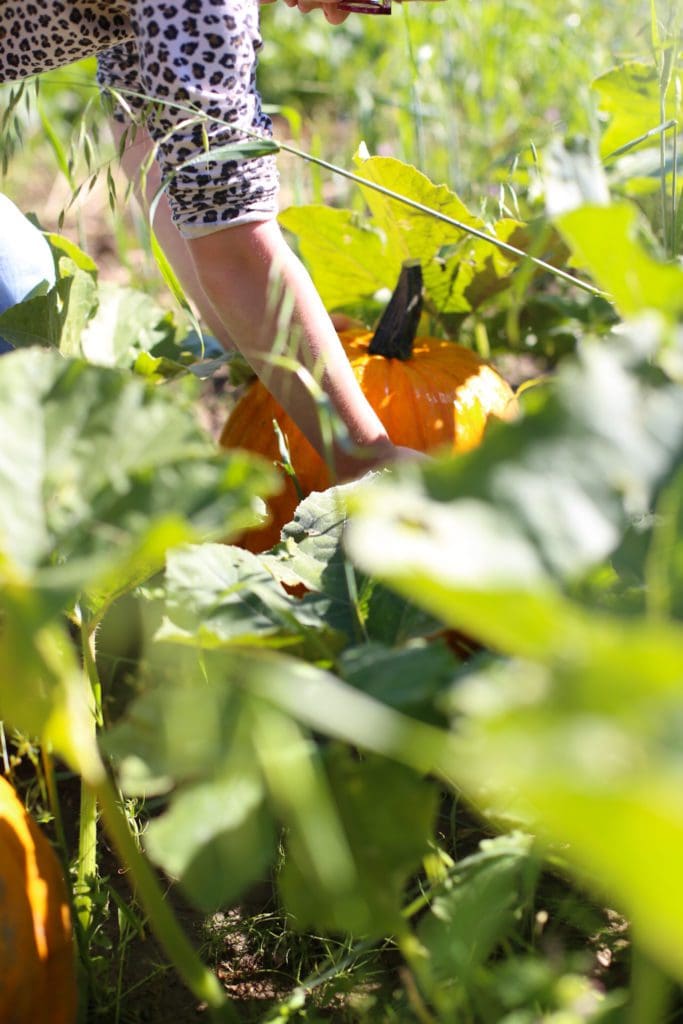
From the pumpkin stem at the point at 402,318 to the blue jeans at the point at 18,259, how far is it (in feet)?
1.45

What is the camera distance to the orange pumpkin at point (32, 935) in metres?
0.79

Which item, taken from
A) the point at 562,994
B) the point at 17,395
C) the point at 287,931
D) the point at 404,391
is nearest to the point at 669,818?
the point at 562,994

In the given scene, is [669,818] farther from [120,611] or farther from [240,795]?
[120,611]

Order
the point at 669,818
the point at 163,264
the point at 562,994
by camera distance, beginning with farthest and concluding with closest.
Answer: the point at 163,264
the point at 562,994
the point at 669,818

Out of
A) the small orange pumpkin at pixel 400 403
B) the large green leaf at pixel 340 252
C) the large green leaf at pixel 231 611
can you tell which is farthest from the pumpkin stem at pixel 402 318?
A: the large green leaf at pixel 231 611

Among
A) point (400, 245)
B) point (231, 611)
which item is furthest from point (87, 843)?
point (400, 245)

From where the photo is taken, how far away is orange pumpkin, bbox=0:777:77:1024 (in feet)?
2.58

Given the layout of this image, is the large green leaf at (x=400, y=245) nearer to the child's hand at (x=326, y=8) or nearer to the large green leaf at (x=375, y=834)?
the child's hand at (x=326, y=8)

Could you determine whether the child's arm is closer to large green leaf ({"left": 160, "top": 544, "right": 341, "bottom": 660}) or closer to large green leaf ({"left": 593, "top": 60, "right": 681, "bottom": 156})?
large green leaf ({"left": 160, "top": 544, "right": 341, "bottom": 660})

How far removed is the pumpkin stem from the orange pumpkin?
0.81 metres

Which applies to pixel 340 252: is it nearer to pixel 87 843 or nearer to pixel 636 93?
pixel 636 93

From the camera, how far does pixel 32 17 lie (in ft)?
4.38

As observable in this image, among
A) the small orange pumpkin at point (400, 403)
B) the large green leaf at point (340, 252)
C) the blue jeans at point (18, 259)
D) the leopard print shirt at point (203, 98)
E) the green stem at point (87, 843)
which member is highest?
the leopard print shirt at point (203, 98)

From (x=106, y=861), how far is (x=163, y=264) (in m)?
0.62
